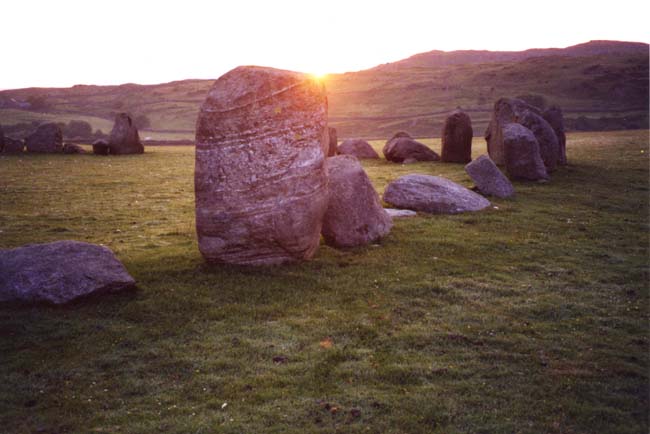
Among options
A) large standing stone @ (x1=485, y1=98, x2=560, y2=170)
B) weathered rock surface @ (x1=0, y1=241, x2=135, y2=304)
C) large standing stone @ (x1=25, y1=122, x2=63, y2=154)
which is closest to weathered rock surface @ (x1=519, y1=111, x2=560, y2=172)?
large standing stone @ (x1=485, y1=98, x2=560, y2=170)

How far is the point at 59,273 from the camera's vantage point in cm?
946

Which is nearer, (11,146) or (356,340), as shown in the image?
(356,340)

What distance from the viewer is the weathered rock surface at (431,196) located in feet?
56.5

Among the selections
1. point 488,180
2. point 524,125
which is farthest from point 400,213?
point 524,125

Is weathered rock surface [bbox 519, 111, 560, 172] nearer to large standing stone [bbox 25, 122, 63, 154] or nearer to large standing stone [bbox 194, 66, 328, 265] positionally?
large standing stone [bbox 194, 66, 328, 265]

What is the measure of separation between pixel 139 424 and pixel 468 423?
3.89 metres

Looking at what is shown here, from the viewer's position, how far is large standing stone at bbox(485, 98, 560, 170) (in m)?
26.1

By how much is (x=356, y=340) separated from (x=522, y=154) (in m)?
18.1

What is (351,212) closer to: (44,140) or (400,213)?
(400,213)

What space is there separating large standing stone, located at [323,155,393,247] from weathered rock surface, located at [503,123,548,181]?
12.2m

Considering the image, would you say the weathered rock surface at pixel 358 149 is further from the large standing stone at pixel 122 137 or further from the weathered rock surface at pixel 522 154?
the large standing stone at pixel 122 137

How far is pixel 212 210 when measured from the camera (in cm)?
1125

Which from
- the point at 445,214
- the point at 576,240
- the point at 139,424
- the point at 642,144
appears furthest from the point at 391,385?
the point at 642,144

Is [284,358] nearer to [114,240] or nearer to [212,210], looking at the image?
[212,210]
